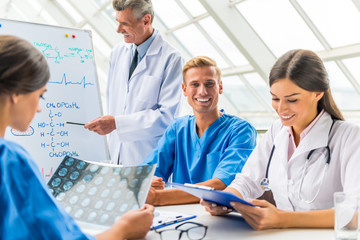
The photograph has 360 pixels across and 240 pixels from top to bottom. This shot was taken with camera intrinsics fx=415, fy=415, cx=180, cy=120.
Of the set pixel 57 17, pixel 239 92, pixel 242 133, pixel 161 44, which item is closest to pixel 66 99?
pixel 161 44

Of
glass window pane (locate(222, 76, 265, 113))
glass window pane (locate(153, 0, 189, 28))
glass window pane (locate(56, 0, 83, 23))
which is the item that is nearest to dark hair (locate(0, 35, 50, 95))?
glass window pane (locate(153, 0, 189, 28))

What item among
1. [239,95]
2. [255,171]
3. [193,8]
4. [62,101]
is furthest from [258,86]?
[255,171]

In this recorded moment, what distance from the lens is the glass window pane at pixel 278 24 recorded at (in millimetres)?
4371

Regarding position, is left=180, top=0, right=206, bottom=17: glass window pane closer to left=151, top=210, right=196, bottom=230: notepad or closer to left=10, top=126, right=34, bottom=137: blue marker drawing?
left=10, top=126, right=34, bottom=137: blue marker drawing

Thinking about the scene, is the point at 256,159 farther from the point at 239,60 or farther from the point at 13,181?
the point at 239,60

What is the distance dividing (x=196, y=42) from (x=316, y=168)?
484 centimetres

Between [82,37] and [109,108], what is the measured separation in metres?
0.43

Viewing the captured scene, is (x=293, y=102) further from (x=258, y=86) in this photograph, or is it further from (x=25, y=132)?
(x=258, y=86)

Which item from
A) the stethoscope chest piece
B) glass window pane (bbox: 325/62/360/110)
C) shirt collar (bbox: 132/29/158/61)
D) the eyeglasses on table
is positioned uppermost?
glass window pane (bbox: 325/62/360/110)

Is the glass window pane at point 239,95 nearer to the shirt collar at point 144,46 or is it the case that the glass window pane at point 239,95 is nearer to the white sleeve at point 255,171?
the shirt collar at point 144,46

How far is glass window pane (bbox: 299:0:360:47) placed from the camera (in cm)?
383

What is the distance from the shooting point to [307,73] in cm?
131

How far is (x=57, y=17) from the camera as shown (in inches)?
344

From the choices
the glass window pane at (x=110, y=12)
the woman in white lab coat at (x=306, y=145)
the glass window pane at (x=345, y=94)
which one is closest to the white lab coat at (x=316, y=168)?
the woman in white lab coat at (x=306, y=145)
